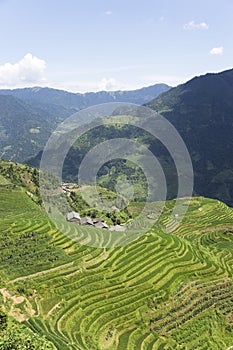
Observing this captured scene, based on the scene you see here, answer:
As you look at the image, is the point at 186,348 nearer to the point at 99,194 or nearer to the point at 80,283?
the point at 80,283

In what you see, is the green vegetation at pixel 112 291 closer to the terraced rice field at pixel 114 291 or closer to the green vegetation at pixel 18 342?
the terraced rice field at pixel 114 291

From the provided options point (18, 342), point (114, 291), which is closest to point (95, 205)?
point (114, 291)

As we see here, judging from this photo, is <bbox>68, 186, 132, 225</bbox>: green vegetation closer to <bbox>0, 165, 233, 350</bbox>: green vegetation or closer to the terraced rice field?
<bbox>0, 165, 233, 350</bbox>: green vegetation

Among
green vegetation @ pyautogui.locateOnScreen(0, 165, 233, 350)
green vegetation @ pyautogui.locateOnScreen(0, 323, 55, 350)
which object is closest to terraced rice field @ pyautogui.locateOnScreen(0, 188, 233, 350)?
green vegetation @ pyautogui.locateOnScreen(0, 165, 233, 350)

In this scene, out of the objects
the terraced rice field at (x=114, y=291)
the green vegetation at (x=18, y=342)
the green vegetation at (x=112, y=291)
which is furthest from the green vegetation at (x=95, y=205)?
the green vegetation at (x=18, y=342)

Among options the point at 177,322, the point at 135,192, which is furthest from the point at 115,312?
the point at 135,192
